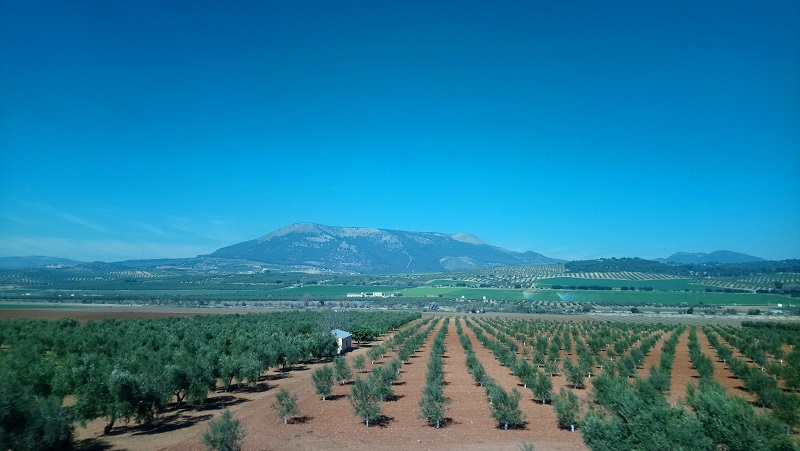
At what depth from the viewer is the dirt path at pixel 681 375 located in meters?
27.5

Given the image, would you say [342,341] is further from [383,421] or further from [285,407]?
[383,421]

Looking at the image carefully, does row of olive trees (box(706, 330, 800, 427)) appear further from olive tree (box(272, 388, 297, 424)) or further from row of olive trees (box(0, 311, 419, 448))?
row of olive trees (box(0, 311, 419, 448))

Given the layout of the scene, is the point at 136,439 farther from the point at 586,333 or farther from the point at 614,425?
the point at 586,333

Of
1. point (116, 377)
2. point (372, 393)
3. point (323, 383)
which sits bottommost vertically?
point (323, 383)

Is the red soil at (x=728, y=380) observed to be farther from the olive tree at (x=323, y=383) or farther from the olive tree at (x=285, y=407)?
the olive tree at (x=285, y=407)

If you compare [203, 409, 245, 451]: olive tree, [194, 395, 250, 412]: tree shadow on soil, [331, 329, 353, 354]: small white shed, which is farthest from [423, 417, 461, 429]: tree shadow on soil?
[331, 329, 353, 354]: small white shed

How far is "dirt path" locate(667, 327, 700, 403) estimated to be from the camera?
27.5 m

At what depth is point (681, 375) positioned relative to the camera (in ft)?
116

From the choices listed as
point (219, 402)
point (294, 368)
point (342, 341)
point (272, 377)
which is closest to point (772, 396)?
point (219, 402)

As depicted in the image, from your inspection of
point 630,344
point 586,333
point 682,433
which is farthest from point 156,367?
point 586,333

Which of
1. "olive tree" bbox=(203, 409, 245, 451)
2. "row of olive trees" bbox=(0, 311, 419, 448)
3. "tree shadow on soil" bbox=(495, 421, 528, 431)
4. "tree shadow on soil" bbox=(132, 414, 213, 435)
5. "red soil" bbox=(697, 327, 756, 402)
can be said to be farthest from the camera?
"red soil" bbox=(697, 327, 756, 402)

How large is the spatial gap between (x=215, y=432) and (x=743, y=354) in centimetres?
5199

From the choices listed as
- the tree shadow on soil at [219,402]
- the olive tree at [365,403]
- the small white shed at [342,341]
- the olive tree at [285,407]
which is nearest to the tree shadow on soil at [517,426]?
the olive tree at [365,403]

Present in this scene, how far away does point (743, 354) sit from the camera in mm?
45156
